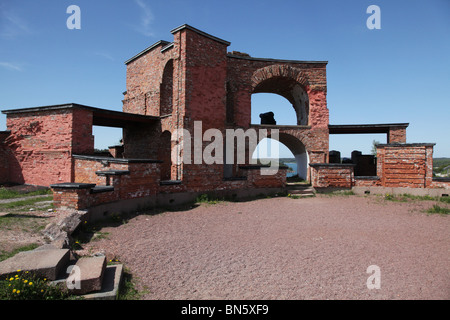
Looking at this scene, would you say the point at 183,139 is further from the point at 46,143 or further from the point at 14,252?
the point at 14,252

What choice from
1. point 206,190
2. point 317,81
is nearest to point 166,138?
point 206,190

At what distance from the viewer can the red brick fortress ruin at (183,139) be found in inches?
348

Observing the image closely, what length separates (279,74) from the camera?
47.3 feet

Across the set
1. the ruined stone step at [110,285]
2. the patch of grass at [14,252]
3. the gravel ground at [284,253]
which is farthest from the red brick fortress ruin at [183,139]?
the ruined stone step at [110,285]

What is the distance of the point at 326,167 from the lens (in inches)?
489

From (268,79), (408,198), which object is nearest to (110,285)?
(408,198)

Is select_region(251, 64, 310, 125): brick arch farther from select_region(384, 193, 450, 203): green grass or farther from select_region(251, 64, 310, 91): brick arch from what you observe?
select_region(384, 193, 450, 203): green grass

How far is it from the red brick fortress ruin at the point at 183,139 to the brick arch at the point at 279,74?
6 cm

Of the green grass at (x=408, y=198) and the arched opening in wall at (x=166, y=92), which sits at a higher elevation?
the arched opening in wall at (x=166, y=92)

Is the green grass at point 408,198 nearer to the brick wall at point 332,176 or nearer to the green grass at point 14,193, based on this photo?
the brick wall at point 332,176

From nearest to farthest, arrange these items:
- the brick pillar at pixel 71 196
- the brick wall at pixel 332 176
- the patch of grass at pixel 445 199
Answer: the brick pillar at pixel 71 196, the patch of grass at pixel 445 199, the brick wall at pixel 332 176

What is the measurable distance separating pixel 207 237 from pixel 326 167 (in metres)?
8.45

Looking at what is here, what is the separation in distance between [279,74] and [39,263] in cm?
1388
